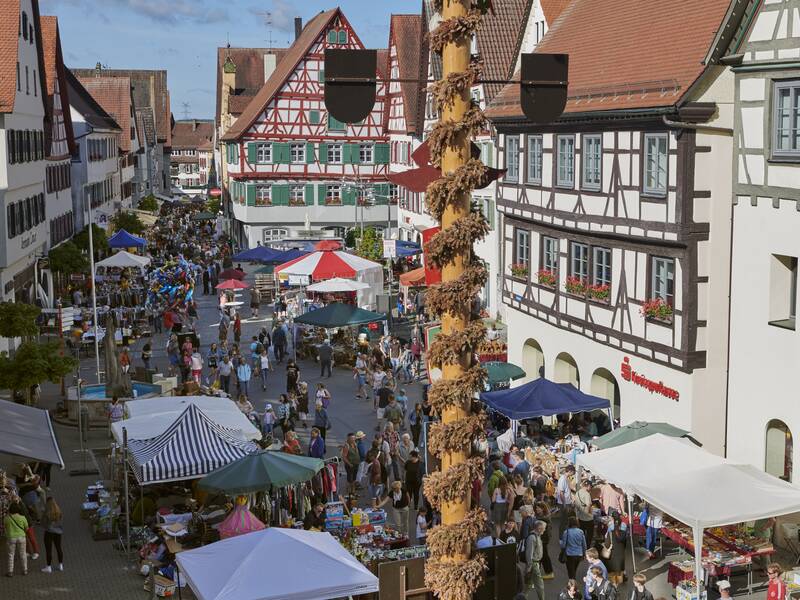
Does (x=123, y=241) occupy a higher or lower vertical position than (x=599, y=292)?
lower

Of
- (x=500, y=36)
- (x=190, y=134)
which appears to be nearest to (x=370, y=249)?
(x=500, y=36)

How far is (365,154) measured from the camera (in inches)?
2395

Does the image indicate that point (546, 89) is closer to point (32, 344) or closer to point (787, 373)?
point (787, 373)

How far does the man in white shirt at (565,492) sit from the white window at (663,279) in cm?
396

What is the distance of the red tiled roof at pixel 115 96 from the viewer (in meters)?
74.3

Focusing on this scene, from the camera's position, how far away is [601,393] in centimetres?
2378

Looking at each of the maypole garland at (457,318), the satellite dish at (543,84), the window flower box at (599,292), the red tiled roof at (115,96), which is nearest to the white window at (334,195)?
the red tiled roof at (115,96)

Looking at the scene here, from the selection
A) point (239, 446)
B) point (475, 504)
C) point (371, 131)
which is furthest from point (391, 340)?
point (371, 131)

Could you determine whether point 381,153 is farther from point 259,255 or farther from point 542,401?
point 542,401

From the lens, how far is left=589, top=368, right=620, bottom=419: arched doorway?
23.6m

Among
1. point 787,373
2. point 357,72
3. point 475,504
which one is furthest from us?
point 787,373

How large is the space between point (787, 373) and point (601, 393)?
6.38 meters

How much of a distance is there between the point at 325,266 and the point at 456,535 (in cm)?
3024

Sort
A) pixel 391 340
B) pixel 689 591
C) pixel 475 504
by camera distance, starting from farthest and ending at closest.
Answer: pixel 391 340 → pixel 689 591 → pixel 475 504
